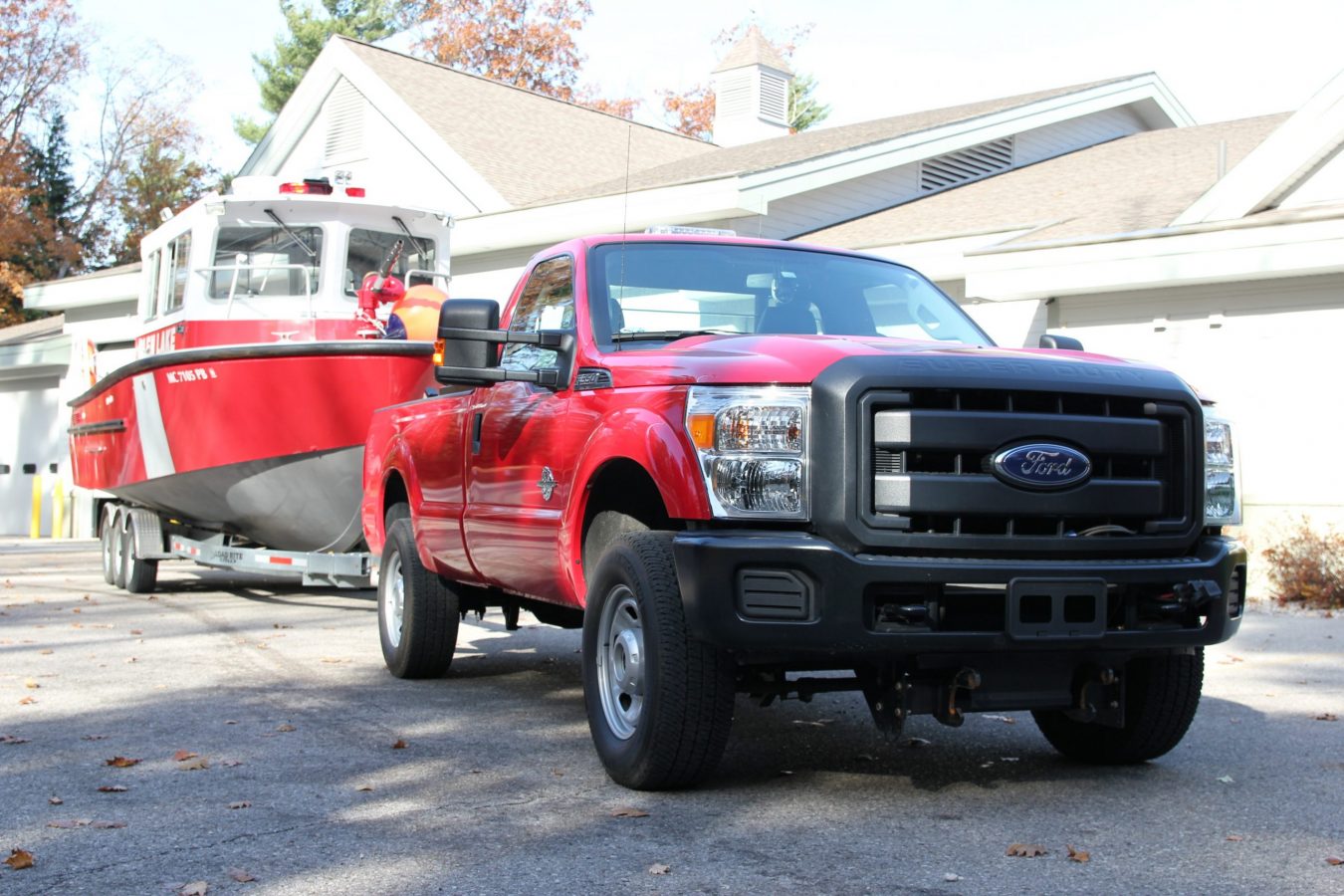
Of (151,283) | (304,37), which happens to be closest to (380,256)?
(151,283)

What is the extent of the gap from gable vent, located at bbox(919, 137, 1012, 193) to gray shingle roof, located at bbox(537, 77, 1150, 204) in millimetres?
527

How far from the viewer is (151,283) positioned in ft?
48.2

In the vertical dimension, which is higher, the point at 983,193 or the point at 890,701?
the point at 983,193

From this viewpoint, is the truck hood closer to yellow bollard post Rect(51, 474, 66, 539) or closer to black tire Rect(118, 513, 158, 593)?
black tire Rect(118, 513, 158, 593)

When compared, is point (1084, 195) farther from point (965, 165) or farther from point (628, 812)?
point (628, 812)

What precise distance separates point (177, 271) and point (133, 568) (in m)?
2.69

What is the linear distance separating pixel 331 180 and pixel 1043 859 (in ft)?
38.9

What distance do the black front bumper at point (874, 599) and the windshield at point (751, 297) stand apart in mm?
1547

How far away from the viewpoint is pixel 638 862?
4566mm

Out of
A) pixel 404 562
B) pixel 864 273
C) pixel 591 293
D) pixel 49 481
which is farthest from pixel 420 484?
pixel 49 481

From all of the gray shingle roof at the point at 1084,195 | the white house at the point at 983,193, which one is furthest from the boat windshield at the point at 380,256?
the gray shingle roof at the point at 1084,195

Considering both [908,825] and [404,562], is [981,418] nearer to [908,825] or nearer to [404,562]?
[908,825]

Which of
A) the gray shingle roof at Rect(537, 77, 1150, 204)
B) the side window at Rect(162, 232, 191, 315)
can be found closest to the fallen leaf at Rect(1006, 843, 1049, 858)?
the side window at Rect(162, 232, 191, 315)

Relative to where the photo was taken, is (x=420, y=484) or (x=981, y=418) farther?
(x=420, y=484)
